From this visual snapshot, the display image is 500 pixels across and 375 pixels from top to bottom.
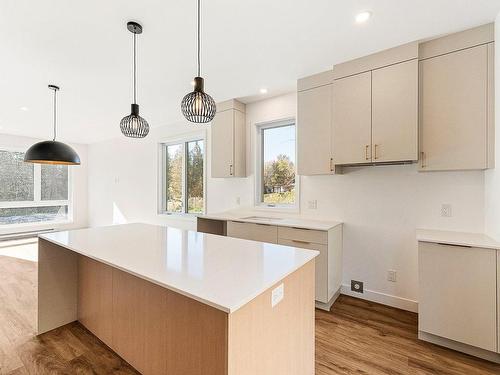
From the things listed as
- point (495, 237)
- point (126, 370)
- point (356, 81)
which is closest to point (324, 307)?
point (495, 237)

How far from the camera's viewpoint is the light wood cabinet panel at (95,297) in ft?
6.56

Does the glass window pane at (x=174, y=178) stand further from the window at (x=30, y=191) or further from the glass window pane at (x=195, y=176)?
the window at (x=30, y=191)

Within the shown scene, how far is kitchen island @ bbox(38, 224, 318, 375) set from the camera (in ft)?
3.46

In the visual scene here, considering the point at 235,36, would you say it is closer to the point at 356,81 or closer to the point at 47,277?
the point at 356,81

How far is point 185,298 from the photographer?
4.53 feet

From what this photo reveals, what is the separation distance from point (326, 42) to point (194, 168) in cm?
321

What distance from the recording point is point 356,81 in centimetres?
249

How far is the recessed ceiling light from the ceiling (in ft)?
0.13

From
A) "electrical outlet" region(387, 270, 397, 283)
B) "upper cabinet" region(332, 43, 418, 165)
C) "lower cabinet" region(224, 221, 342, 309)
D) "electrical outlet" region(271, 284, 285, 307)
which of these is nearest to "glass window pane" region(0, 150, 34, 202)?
"lower cabinet" region(224, 221, 342, 309)

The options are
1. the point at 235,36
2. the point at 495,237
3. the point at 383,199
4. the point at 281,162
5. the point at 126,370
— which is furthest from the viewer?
the point at 281,162

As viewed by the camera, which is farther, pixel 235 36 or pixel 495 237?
pixel 235 36

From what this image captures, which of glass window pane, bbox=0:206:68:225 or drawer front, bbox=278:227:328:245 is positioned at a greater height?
drawer front, bbox=278:227:328:245

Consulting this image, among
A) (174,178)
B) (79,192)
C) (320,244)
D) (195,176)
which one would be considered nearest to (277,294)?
(320,244)

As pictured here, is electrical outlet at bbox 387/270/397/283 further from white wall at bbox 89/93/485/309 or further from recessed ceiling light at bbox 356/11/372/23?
recessed ceiling light at bbox 356/11/372/23
